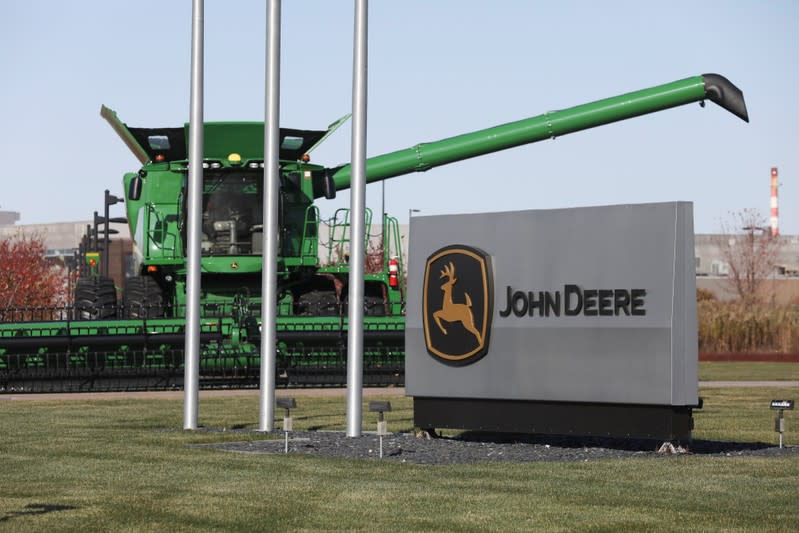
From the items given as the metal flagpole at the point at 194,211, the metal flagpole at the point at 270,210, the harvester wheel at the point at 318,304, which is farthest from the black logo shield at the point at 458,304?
the harvester wheel at the point at 318,304

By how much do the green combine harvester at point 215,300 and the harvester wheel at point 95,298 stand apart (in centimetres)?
13

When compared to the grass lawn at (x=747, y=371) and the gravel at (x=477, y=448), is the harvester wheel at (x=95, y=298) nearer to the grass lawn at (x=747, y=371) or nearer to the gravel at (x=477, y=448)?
the gravel at (x=477, y=448)

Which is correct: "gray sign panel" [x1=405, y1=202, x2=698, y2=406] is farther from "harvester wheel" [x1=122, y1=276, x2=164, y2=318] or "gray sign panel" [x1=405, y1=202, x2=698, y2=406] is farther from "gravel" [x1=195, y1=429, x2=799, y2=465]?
"harvester wheel" [x1=122, y1=276, x2=164, y2=318]

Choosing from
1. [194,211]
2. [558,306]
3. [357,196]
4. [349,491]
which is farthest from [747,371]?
[349,491]

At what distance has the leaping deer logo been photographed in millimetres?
16828

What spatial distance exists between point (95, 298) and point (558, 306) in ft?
49.1

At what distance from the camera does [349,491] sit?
39.1 ft

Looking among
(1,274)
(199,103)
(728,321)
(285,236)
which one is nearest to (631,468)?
(199,103)

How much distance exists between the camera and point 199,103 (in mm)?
17844

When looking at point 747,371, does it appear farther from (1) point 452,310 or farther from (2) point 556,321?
(2) point 556,321

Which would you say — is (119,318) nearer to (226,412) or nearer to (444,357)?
(226,412)

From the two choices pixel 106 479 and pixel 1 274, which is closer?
pixel 106 479

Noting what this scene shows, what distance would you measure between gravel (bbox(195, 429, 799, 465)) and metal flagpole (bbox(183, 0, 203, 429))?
1325mm

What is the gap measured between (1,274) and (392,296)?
43276mm
